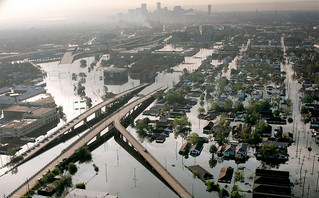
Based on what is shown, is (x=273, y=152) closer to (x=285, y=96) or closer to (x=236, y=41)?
(x=285, y=96)

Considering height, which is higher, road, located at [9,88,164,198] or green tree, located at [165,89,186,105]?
green tree, located at [165,89,186,105]

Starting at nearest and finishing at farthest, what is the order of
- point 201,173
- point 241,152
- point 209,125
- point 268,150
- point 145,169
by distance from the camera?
point 201,173, point 145,169, point 268,150, point 241,152, point 209,125

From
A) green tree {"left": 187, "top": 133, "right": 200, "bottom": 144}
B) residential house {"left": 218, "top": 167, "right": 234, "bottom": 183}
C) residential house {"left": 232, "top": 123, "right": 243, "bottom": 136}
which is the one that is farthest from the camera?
residential house {"left": 232, "top": 123, "right": 243, "bottom": 136}

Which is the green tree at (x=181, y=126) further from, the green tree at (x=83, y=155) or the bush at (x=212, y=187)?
the bush at (x=212, y=187)

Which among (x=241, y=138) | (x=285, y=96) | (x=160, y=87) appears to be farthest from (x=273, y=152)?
(x=160, y=87)

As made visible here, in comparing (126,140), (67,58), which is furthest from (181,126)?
(67,58)

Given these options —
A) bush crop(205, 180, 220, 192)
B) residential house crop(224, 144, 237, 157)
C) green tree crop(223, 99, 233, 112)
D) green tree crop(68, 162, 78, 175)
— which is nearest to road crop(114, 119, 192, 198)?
bush crop(205, 180, 220, 192)

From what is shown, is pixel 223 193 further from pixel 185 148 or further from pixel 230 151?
pixel 185 148

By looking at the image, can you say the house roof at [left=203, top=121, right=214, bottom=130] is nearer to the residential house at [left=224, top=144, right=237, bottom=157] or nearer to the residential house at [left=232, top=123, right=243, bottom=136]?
the residential house at [left=232, top=123, right=243, bottom=136]
